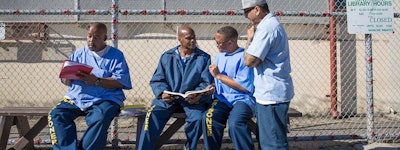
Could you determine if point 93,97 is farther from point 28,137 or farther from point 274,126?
point 274,126

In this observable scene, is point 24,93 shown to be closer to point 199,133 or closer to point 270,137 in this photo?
point 199,133

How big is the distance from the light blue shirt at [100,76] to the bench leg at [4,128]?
2.63 feet

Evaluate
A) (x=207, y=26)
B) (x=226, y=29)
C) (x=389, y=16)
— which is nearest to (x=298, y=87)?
(x=207, y=26)

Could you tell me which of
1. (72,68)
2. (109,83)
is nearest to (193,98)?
(109,83)

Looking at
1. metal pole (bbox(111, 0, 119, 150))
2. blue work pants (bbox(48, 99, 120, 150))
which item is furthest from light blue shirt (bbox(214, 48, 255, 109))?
metal pole (bbox(111, 0, 119, 150))

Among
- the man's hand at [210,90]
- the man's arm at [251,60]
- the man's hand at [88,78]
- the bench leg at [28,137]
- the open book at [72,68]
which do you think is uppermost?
the man's arm at [251,60]

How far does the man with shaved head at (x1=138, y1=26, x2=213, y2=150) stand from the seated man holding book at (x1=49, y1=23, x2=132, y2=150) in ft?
1.11

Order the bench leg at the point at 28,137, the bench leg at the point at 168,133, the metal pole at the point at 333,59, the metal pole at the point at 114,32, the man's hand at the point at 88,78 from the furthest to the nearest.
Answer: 1. the metal pole at the point at 333,59
2. the metal pole at the point at 114,32
3. the bench leg at the point at 28,137
4. the bench leg at the point at 168,133
5. the man's hand at the point at 88,78

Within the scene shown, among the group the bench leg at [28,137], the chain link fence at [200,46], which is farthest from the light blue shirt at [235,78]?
the chain link fence at [200,46]

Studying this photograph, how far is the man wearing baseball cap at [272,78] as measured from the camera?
360 cm

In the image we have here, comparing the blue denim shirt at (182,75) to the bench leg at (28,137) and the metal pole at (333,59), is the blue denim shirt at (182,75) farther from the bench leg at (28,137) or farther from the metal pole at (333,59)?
the metal pole at (333,59)

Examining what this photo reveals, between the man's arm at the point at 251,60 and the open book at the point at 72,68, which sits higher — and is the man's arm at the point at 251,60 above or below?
above

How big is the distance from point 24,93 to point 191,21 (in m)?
2.71

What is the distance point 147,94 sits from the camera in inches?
286
